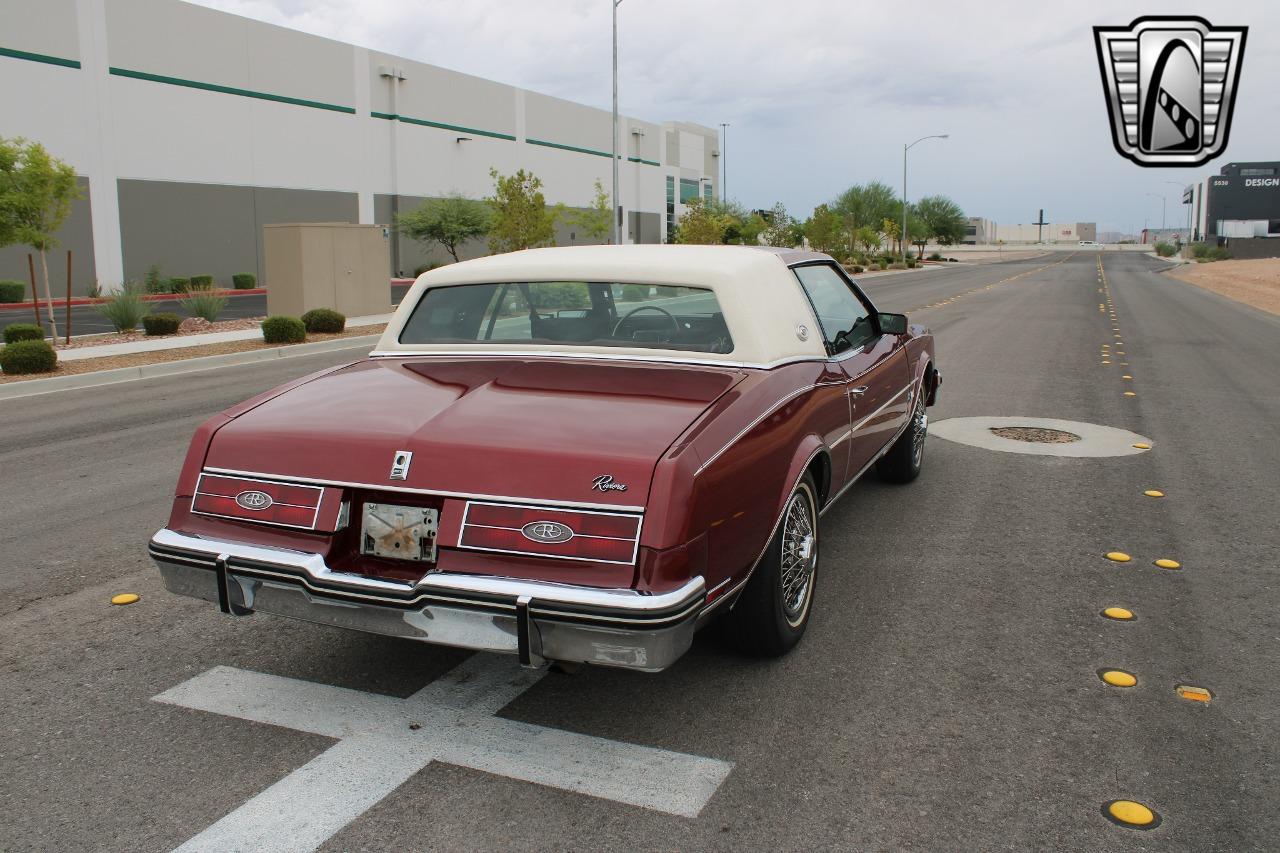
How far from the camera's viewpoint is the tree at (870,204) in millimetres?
94375

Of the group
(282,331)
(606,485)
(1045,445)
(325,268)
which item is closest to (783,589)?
(606,485)

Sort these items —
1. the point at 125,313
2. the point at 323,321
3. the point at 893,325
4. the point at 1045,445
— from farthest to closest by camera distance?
the point at 323,321
the point at 125,313
the point at 1045,445
the point at 893,325

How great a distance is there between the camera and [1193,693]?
3869 mm

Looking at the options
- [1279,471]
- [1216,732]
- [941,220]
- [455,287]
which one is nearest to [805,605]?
[1216,732]

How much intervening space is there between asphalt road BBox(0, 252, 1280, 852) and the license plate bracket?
682 millimetres

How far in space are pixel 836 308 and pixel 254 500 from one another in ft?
11.4

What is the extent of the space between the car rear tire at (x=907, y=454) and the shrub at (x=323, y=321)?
15222mm

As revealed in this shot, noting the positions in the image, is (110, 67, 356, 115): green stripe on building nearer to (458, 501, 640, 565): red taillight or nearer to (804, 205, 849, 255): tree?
(804, 205, 849, 255): tree

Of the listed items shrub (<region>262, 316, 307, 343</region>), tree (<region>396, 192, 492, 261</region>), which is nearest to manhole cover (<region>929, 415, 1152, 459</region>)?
shrub (<region>262, 316, 307, 343</region>)

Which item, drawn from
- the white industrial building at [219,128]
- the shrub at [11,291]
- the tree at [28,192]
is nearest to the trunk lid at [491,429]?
the tree at [28,192]

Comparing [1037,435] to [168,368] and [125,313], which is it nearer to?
[168,368]

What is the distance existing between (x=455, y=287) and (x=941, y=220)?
124 meters

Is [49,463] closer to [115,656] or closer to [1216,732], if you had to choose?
[115,656]

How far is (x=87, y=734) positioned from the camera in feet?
11.6
